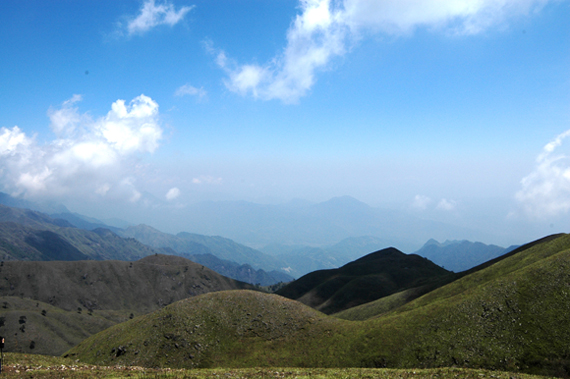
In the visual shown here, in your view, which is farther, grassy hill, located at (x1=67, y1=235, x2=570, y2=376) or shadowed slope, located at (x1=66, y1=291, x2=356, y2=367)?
shadowed slope, located at (x1=66, y1=291, x2=356, y2=367)

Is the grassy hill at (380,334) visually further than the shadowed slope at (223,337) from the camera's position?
No

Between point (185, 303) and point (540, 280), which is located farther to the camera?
point (185, 303)

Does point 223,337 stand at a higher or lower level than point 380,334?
lower

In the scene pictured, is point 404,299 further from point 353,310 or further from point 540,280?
point 540,280

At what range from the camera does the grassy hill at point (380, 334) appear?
4888 cm

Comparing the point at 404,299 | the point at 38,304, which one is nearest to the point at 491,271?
the point at 404,299

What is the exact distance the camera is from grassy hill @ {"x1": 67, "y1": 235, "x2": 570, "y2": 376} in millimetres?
48875

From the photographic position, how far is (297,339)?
217 ft

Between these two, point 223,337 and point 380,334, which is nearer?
point 380,334

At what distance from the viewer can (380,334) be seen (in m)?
61.4

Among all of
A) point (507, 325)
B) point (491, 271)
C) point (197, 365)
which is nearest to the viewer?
point (507, 325)

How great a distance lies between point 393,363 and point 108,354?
58.9 meters

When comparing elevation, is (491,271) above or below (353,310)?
above

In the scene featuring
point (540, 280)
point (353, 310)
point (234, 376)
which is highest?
point (540, 280)
